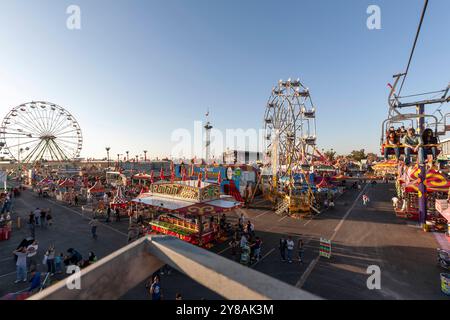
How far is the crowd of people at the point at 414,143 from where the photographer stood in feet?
54.1

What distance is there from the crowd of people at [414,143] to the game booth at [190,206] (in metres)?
13.5

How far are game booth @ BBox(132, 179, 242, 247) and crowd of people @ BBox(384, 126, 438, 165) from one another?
1349 centimetres

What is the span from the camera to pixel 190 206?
1343cm

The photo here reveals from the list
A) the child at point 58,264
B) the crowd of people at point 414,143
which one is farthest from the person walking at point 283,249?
the crowd of people at point 414,143

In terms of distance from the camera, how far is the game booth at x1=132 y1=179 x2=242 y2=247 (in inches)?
539

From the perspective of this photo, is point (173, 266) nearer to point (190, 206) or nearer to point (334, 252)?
point (190, 206)

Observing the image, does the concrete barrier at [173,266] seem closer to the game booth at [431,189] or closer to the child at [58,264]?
the child at [58,264]

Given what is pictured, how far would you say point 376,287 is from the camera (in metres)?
9.27

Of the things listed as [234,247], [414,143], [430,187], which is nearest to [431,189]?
[430,187]

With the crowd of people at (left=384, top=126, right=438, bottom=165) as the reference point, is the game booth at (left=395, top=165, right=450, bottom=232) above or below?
below

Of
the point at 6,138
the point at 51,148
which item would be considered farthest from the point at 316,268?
the point at 51,148

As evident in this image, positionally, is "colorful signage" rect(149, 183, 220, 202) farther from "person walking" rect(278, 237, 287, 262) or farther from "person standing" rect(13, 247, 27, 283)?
"person standing" rect(13, 247, 27, 283)

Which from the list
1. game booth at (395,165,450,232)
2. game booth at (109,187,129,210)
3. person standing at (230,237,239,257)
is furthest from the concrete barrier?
game booth at (395,165,450,232)

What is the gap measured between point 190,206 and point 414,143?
19.3 m
